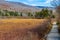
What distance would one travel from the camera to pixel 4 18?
2.92 meters

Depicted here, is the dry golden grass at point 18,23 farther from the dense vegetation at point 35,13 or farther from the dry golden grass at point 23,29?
the dense vegetation at point 35,13

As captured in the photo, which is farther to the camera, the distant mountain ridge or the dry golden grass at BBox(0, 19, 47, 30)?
the distant mountain ridge

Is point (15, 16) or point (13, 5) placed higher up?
point (13, 5)

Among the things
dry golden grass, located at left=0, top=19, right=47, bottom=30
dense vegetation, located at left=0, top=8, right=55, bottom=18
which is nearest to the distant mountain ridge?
dense vegetation, located at left=0, top=8, right=55, bottom=18

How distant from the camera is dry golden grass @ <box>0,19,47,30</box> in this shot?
288 cm

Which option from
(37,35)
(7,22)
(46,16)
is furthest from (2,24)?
(46,16)

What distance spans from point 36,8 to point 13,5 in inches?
19.0

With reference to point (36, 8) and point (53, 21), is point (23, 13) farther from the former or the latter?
point (53, 21)

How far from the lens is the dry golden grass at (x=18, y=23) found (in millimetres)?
2882

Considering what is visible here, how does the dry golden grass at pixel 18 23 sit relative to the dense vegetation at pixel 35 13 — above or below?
below

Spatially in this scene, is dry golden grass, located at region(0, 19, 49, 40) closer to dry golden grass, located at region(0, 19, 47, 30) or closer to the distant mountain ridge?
dry golden grass, located at region(0, 19, 47, 30)

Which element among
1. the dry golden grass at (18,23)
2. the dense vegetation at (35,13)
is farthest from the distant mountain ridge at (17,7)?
the dry golden grass at (18,23)

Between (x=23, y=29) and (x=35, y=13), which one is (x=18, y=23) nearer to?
(x=23, y=29)

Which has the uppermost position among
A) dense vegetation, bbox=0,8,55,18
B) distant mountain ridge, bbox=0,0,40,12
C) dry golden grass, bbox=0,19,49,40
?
distant mountain ridge, bbox=0,0,40,12
